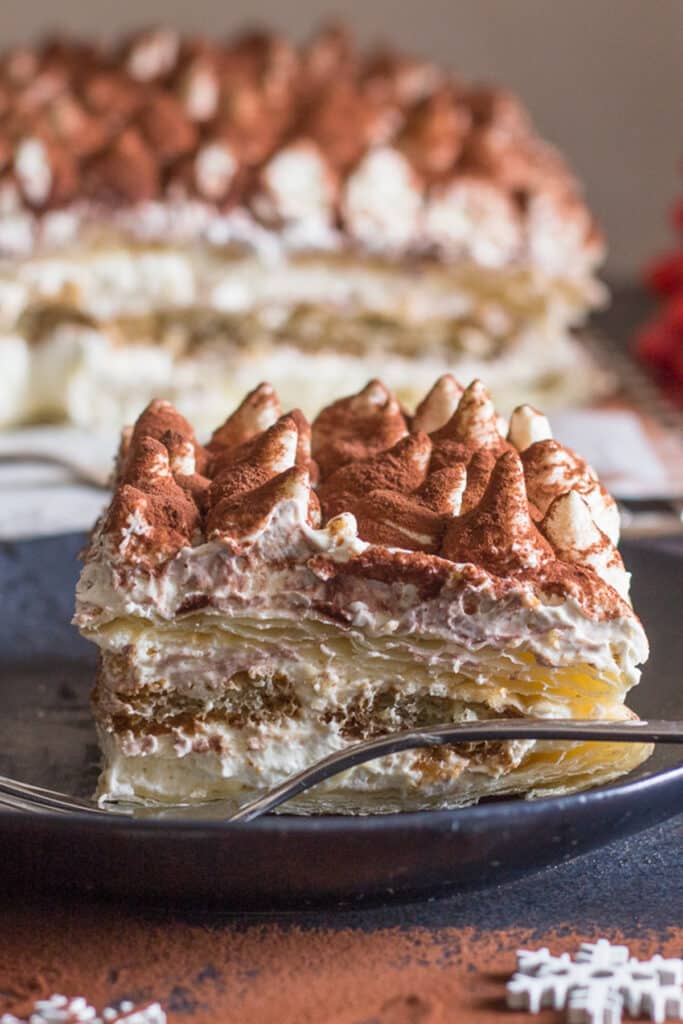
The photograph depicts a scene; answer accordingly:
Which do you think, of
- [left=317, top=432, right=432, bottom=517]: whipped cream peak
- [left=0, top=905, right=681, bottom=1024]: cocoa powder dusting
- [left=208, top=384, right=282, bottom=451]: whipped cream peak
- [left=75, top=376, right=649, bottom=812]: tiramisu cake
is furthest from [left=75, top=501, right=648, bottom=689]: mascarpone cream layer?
[left=208, top=384, right=282, bottom=451]: whipped cream peak

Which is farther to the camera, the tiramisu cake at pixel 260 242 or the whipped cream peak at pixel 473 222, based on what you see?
the whipped cream peak at pixel 473 222

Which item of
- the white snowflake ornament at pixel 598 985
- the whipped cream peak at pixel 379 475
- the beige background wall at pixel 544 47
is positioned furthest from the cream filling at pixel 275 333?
the white snowflake ornament at pixel 598 985

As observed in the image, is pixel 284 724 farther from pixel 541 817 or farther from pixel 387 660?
pixel 541 817

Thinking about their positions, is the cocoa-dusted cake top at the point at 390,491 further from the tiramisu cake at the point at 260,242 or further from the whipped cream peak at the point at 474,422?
the tiramisu cake at the point at 260,242

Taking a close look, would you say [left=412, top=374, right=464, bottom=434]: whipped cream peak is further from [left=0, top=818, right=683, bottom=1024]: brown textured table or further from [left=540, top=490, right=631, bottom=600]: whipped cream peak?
[left=0, top=818, right=683, bottom=1024]: brown textured table

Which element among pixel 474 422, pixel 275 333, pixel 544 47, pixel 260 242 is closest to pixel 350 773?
pixel 474 422

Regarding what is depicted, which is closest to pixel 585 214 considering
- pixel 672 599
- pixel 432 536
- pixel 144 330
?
pixel 144 330

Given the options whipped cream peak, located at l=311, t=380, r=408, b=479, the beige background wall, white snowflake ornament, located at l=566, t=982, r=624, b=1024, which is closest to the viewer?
white snowflake ornament, located at l=566, t=982, r=624, b=1024
